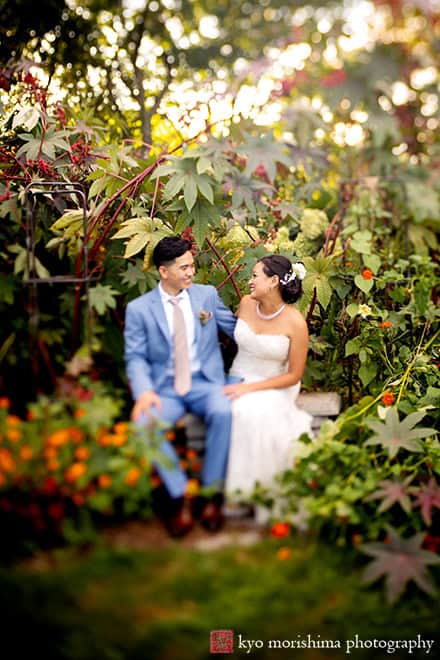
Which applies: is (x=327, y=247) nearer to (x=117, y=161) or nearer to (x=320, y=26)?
(x=117, y=161)

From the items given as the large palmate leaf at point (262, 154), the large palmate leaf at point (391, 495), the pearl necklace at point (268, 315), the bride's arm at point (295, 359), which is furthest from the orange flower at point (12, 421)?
the large palmate leaf at point (262, 154)

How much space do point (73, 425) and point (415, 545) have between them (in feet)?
4.69

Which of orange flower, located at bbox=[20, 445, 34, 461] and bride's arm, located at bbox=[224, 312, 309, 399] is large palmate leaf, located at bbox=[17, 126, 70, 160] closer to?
bride's arm, located at bbox=[224, 312, 309, 399]

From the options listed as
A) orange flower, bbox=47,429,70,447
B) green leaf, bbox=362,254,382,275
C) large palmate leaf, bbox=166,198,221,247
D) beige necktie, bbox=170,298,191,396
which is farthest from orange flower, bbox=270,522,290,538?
green leaf, bbox=362,254,382,275

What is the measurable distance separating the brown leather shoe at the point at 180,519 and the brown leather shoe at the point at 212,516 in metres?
0.05

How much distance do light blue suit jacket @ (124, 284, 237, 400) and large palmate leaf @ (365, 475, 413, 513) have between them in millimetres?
815

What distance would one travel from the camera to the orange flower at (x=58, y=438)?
262 centimetres

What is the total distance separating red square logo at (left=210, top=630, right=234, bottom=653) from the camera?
101 inches

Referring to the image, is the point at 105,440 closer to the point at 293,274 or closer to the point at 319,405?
the point at 293,274

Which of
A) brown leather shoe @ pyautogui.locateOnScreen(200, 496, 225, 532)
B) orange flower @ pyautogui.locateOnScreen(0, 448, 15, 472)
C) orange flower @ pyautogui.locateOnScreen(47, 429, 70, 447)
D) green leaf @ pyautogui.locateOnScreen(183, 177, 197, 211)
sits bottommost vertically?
brown leather shoe @ pyautogui.locateOnScreen(200, 496, 225, 532)

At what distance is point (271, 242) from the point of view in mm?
4219

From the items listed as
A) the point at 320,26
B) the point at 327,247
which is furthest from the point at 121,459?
the point at 320,26

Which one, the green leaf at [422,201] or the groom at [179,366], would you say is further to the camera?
the green leaf at [422,201]

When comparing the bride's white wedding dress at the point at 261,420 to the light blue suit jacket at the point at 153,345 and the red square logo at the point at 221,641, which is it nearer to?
the light blue suit jacket at the point at 153,345
